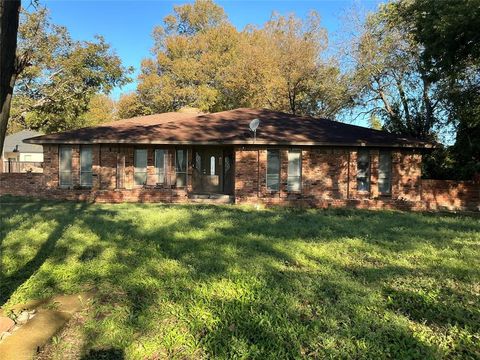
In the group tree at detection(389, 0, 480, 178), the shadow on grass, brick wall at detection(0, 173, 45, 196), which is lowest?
the shadow on grass

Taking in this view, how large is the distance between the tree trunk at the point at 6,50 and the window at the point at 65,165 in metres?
14.0

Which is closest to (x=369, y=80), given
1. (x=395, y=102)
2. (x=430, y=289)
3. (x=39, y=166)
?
(x=395, y=102)

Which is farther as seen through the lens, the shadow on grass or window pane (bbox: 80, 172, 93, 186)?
window pane (bbox: 80, 172, 93, 186)

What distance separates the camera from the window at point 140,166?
54.9 ft

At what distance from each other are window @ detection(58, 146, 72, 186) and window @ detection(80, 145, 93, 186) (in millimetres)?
478

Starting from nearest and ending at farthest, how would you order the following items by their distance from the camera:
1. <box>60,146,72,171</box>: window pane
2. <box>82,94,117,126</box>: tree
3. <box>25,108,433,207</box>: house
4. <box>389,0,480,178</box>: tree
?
<box>389,0,480,178</box>: tree
<box>25,108,433,207</box>: house
<box>60,146,72,171</box>: window pane
<box>82,94,117,126</box>: tree

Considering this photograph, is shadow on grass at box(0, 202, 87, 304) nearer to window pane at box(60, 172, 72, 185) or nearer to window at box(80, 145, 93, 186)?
window at box(80, 145, 93, 186)

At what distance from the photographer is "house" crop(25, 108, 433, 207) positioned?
1562 cm

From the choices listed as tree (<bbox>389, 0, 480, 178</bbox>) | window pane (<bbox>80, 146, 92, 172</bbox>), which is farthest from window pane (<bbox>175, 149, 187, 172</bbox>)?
tree (<bbox>389, 0, 480, 178</bbox>)

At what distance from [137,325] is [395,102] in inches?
858

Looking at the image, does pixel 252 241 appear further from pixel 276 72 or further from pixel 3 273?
pixel 276 72

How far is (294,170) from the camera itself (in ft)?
51.9

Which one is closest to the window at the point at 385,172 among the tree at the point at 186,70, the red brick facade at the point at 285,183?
the red brick facade at the point at 285,183

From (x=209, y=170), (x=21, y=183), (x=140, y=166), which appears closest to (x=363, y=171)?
(x=209, y=170)
